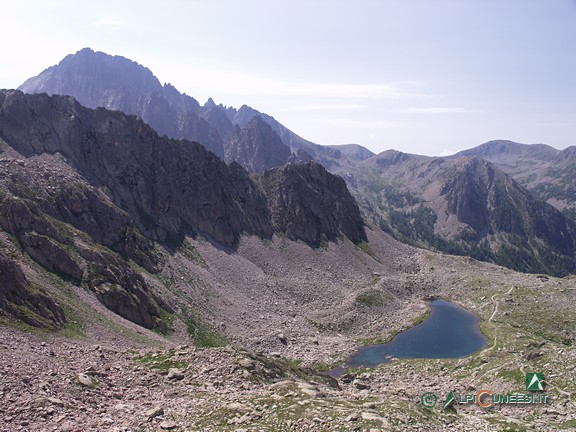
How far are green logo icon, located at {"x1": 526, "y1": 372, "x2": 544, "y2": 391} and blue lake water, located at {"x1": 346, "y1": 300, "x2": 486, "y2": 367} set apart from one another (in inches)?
1572

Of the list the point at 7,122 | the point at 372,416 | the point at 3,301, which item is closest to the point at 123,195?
the point at 7,122

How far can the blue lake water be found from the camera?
320 ft

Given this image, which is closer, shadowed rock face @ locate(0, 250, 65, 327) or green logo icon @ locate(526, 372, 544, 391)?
green logo icon @ locate(526, 372, 544, 391)

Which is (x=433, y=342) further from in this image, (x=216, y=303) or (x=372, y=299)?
(x=216, y=303)

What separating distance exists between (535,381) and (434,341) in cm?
5585

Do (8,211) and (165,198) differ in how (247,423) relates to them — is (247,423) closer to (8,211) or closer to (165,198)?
(8,211)

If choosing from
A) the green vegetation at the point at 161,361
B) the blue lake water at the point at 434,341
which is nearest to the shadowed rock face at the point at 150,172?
the blue lake water at the point at 434,341

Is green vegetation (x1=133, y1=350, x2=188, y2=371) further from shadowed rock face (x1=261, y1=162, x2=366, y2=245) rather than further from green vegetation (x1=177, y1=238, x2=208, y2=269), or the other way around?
shadowed rock face (x1=261, y1=162, x2=366, y2=245)

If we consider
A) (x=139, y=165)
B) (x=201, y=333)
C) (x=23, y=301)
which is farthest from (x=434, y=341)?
(x=139, y=165)

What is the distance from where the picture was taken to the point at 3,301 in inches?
2248

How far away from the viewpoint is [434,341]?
108 metres

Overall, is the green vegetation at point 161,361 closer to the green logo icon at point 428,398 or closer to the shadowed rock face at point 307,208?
the green logo icon at point 428,398

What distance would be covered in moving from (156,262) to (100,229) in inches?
601

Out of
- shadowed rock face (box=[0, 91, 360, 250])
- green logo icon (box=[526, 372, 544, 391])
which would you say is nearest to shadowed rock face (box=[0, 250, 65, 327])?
shadowed rock face (box=[0, 91, 360, 250])
